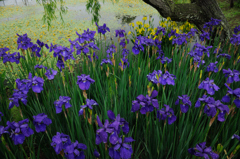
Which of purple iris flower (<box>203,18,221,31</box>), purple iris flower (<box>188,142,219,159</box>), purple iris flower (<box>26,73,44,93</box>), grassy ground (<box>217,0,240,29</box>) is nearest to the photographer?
purple iris flower (<box>188,142,219,159</box>)

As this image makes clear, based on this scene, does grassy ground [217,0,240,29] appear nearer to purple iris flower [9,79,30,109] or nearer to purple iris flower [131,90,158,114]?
purple iris flower [131,90,158,114]

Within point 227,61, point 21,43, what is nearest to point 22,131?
point 21,43

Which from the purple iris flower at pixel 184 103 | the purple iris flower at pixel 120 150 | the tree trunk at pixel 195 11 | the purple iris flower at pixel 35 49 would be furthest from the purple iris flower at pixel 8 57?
the tree trunk at pixel 195 11

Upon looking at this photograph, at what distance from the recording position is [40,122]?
1.16 m

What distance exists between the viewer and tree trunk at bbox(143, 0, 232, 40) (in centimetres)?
358

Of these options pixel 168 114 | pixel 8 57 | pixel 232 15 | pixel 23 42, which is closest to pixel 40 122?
pixel 168 114

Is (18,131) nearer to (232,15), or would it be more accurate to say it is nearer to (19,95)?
(19,95)

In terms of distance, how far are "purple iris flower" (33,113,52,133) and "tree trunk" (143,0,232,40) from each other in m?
3.24

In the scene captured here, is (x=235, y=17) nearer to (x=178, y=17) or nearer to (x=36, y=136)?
(x=178, y=17)

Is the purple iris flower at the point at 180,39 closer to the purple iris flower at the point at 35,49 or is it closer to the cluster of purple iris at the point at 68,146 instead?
the purple iris flower at the point at 35,49

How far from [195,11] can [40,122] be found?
12.9 ft

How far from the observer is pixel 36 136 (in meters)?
1.63

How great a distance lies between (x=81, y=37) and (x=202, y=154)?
6.06 ft

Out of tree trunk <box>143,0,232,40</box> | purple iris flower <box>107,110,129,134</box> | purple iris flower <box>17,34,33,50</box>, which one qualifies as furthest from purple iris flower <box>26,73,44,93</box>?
tree trunk <box>143,0,232,40</box>
